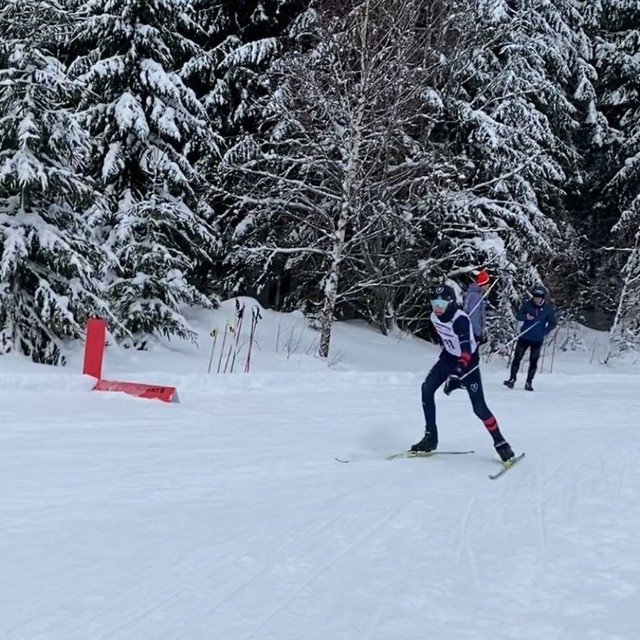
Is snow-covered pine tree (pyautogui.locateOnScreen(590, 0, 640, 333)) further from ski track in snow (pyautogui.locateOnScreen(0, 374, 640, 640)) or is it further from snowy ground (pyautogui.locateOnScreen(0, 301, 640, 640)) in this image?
ski track in snow (pyautogui.locateOnScreen(0, 374, 640, 640))

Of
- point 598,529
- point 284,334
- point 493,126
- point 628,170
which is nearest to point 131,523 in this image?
point 598,529

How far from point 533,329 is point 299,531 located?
946 centimetres

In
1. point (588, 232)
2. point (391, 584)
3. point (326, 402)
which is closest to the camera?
point (391, 584)

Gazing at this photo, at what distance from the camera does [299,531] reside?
4.99 metres

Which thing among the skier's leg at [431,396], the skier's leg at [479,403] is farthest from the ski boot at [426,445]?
the skier's leg at [479,403]

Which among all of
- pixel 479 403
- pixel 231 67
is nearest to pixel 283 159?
pixel 231 67

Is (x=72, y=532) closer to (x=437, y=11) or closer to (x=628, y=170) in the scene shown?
(x=437, y=11)

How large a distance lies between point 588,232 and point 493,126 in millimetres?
9214

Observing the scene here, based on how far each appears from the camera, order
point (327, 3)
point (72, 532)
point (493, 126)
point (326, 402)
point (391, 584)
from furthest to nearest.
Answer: point (493, 126) → point (327, 3) → point (326, 402) → point (72, 532) → point (391, 584)

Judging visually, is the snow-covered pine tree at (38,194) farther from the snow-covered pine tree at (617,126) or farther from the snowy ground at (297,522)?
the snow-covered pine tree at (617,126)

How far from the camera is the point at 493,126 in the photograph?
18938 mm

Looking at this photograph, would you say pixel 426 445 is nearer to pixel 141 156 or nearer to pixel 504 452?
pixel 504 452

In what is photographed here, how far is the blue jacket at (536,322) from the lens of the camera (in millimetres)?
13375

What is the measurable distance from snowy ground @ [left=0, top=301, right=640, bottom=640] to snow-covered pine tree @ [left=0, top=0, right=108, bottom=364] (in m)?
1.31
